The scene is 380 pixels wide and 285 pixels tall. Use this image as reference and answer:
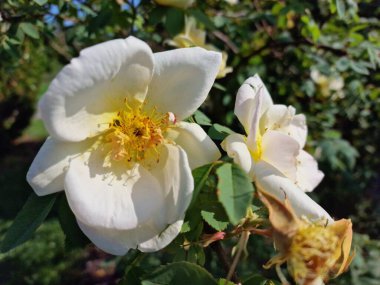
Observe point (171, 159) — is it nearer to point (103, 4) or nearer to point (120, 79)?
point (120, 79)

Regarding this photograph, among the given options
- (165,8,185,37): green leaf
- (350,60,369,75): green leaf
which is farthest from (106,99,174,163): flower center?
(350,60,369,75): green leaf

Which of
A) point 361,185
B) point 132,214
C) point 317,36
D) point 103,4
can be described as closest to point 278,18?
point 317,36

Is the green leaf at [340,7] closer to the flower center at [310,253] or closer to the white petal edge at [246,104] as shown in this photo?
the white petal edge at [246,104]

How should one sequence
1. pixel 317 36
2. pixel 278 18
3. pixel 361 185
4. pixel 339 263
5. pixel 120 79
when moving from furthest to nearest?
1. pixel 361 185
2. pixel 278 18
3. pixel 317 36
4. pixel 120 79
5. pixel 339 263

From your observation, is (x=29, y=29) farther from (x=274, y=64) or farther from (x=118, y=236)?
(x=274, y=64)

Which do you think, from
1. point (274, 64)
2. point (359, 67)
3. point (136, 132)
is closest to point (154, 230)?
point (136, 132)

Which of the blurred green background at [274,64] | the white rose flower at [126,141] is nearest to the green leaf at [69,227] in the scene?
the blurred green background at [274,64]
